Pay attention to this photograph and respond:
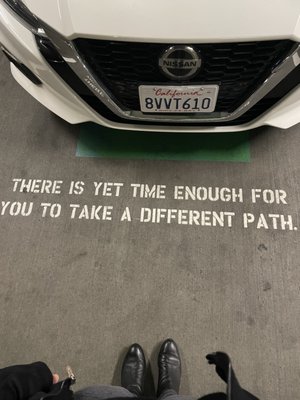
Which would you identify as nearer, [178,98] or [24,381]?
[24,381]

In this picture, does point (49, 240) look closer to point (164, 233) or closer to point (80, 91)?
point (164, 233)

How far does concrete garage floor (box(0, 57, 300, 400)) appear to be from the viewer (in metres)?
1.45

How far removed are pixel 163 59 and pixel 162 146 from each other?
673 millimetres

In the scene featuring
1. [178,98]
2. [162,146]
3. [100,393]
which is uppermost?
[162,146]

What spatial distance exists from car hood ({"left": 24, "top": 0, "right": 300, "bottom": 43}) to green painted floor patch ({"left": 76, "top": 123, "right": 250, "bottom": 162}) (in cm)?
74

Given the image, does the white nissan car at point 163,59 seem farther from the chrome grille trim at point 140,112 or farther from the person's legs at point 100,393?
the person's legs at point 100,393

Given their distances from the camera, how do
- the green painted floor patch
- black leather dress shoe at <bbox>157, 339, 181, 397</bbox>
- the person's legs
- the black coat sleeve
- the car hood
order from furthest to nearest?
the green painted floor patch
black leather dress shoe at <bbox>157, 339, 181, 397</bbox>
the person's legs
the car hood
the black coat sleeve

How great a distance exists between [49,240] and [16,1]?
878 millimetres

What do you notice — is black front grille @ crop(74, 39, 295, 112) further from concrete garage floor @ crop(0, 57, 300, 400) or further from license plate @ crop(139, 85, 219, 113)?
concrete garage floor @ crop(0, 57, 300, 400)

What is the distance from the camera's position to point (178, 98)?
1.33 m

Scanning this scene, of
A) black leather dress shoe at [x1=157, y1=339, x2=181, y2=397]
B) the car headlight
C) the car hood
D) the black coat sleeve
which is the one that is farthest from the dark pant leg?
the car headlight

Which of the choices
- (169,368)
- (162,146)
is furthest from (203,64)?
(169,368)

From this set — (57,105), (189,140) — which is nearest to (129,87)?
(57,105)

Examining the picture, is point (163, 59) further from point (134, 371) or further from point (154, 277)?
point (134, 371)
